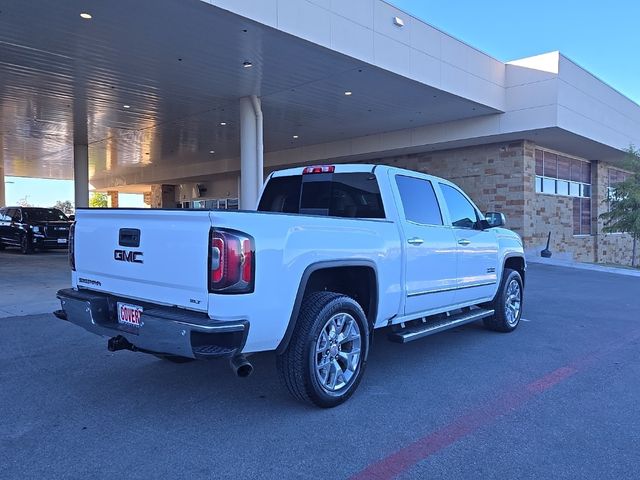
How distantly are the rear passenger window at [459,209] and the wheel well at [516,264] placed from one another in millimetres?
1261

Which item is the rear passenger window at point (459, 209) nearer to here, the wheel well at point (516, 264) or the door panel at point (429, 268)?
the door panel at point (429, 268)

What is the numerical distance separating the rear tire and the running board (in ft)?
0.95

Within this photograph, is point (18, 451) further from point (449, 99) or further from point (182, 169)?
point (182, 169)

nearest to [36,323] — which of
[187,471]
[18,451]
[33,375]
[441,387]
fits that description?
[33,375]

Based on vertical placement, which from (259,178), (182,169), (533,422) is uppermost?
(182,169)

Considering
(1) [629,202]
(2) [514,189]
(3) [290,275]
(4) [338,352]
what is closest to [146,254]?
(3) [290,275]

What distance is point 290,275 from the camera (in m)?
3.79

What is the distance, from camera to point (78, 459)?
3.30 m

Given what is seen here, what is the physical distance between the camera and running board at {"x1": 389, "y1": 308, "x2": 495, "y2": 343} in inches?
Answer: 195

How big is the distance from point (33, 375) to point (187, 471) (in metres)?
2.65

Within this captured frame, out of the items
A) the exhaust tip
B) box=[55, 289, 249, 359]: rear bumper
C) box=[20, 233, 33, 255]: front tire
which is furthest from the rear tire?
box=[20, 233, 33, 255]: front tire

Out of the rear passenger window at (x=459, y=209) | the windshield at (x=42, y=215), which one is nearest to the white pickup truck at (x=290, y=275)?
the rear passenger window at (x=459, y=209)

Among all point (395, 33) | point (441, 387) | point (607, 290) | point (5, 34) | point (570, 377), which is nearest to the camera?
point (441, 387)

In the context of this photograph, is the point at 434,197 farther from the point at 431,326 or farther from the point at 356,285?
the point at 356,285
